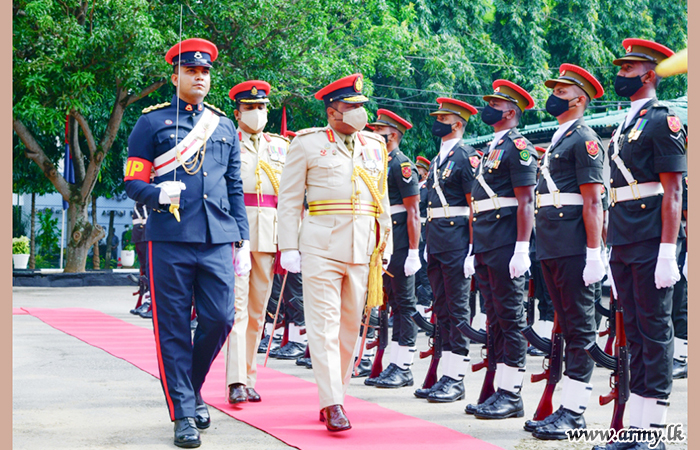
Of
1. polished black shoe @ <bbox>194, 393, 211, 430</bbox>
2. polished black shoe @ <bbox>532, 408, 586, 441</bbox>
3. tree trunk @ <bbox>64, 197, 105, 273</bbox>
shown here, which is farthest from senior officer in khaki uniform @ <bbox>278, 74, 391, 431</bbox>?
tree trunk @ <bbox>64, 197, 105, 273</bbox>

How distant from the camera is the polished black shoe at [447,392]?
6215 mm

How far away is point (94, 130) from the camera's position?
70.9 ft

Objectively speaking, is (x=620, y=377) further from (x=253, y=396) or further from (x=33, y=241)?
(x=33, y=241)

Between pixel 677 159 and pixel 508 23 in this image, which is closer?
pixel 677 159

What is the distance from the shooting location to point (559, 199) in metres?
5.25

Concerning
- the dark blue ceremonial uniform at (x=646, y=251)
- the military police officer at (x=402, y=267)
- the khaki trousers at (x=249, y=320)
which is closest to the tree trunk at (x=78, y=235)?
the military police officer at (x=402, y=267)

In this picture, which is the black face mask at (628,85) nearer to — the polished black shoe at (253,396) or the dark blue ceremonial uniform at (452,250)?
the dark blue ceremonial uniform at (452,250)

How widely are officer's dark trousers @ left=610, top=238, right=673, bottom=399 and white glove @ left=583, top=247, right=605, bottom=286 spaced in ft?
0.73

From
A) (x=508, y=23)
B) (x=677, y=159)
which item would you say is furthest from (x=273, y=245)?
(x=508, y=23)

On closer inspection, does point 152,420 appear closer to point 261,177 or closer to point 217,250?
point 217,250

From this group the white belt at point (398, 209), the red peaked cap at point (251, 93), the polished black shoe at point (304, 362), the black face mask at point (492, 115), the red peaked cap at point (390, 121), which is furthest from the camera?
the polished black shoe at point (304, 362)

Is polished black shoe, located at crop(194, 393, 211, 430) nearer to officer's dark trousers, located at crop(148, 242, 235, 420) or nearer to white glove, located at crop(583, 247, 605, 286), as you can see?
officer's dark trousers, located at crop(148, 242, 235, 420)

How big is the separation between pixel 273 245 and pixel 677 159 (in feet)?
10.3

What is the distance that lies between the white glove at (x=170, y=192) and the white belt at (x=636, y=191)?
2572 mm
